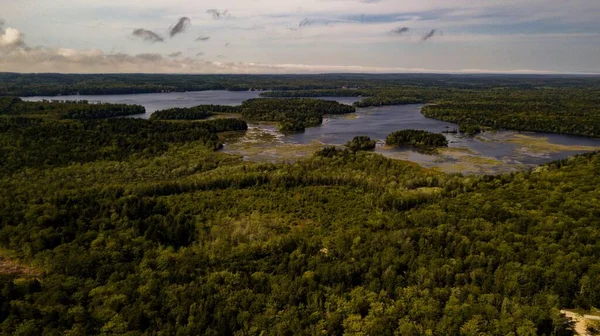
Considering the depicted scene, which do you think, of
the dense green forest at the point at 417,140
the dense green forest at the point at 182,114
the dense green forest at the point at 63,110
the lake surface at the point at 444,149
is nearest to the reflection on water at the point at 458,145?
the lake surface at the point at 444,149

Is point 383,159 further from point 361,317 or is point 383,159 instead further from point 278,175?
point 361,317

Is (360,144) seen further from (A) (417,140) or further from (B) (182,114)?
(B) (182,114)

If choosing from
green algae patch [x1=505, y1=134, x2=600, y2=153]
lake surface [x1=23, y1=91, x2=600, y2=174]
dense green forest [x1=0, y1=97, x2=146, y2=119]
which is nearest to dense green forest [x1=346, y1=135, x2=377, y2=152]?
lake surface [x1=23, y1=91, x2=600, y2=174]

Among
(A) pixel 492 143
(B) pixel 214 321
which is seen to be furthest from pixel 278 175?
(A) pixel 492 143

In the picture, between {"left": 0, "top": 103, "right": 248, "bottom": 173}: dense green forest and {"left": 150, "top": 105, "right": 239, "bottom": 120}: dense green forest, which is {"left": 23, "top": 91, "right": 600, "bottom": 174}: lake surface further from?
{"left": 150, "top": 105, "right": 239, "bottom": 120}: dense green forest

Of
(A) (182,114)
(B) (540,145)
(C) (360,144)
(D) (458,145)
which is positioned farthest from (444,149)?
(A) (182,114)

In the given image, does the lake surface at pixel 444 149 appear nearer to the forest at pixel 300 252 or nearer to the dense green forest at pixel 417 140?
the dense green forest at pixel 417 140
